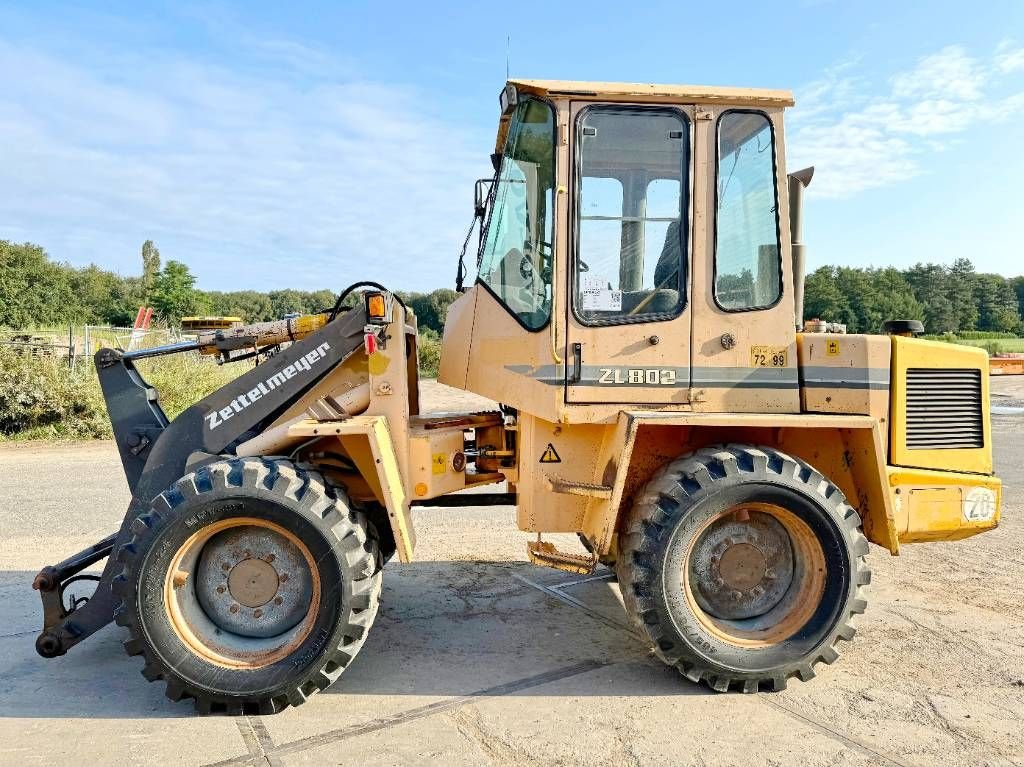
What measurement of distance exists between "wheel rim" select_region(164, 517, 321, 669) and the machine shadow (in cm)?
38

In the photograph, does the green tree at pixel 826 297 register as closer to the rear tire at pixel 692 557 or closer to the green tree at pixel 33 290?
the rear tire at pixel 692 557

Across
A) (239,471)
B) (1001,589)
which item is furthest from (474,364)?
(1001,589)

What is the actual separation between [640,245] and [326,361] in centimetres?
188

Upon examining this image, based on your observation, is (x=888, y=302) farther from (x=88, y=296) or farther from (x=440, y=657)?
(x=88, y=296)

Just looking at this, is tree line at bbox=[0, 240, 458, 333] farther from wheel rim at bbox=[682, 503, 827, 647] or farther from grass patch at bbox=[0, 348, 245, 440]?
wheel rim at bbox=[682, 503, 827, 647]

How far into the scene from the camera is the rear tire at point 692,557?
3.57 metres

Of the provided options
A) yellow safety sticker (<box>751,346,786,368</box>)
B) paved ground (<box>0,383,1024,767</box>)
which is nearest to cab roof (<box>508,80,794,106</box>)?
yellow safety sticker (<box>751,346,786,368</box>)

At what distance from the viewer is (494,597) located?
16.6 ft

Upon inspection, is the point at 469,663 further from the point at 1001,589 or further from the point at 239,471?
the point at 1001,589

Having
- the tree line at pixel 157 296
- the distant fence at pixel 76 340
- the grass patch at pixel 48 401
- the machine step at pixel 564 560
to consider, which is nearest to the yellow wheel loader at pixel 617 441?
the machine step at pixel 564 560

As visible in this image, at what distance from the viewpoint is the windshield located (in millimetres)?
3859

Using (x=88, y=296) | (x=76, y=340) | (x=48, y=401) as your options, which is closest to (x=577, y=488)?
(x=48, y=401)

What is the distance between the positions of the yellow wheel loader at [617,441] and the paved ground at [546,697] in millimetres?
213

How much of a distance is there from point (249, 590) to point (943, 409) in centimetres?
392
